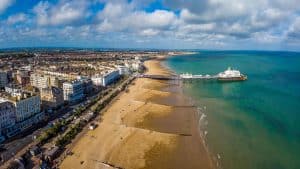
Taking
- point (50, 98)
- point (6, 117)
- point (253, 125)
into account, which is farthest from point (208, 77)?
point (6, 117)

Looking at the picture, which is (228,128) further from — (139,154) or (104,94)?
(104,94)

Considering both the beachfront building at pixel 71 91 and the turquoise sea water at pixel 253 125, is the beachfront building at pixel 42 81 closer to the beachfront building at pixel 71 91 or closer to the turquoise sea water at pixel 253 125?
the beachfront building at pixel 71 91

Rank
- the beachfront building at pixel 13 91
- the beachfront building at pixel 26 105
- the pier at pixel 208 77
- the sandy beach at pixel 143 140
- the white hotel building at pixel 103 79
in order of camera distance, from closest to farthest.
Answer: the sandy beach at pixel 143 140, the beachfront building at pixel 26 105, the beachfront building at pixel 13 91, the white hotel building at pixel 103 79, the pier at pixel 208 77

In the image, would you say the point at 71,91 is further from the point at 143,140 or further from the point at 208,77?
the point at 208,77

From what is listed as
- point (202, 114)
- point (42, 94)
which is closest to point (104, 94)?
point (42, 94)

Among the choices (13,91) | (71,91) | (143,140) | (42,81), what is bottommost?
(143,140)

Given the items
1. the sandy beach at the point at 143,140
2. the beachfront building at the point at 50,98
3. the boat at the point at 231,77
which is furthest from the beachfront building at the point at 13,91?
the boat at the point at 231,77
